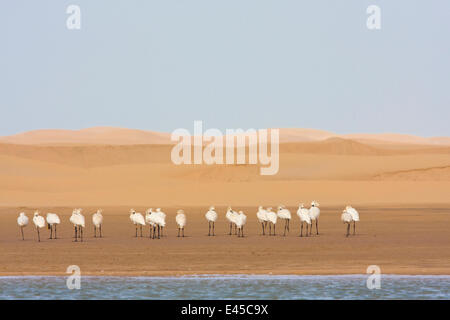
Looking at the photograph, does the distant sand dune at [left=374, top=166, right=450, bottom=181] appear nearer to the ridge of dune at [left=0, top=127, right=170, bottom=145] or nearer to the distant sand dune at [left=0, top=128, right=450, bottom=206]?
the distant sand dune at [left=0, top=128, right=450, bottom=206]

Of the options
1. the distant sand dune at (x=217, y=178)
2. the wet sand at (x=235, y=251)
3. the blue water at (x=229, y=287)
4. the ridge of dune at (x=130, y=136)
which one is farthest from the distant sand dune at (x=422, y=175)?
the ridge of dune at (x=130, y=136)

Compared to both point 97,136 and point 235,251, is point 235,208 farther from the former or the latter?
point 97,136

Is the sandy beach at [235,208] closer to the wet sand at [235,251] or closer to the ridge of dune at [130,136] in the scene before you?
the wet sand at [235,251]

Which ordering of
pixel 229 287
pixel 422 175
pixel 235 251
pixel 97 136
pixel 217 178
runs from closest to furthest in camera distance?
pixel 229 287
pixel 235 251
pixel 422 175
pixel 217 178
pixel 97 136

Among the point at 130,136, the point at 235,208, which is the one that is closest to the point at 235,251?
the point at 235,208

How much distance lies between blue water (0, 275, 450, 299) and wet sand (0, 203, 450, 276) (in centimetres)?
77

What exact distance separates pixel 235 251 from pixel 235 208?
18595 millimetres

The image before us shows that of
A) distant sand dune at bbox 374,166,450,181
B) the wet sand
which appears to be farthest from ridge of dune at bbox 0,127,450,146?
the wet sand

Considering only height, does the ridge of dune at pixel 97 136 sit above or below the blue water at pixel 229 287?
above

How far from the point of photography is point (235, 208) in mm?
42438

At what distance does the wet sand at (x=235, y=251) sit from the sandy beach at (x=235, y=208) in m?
0.03

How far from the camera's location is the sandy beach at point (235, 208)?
2166 centimetres

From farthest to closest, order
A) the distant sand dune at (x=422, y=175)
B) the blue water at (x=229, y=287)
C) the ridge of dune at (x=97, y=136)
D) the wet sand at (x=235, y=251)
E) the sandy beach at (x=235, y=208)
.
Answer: the ridge of dune at (x=97, y=136)
the distant sand dune at (x=422, y=175)
the sandy beach at (x=235, y=208)
the wet sand at (x=235, y=251)
the blue water at (x=229, y=287)

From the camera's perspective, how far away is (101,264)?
851 inches
